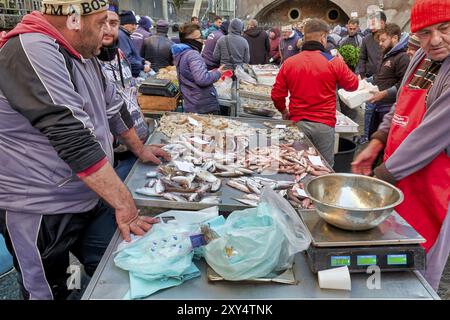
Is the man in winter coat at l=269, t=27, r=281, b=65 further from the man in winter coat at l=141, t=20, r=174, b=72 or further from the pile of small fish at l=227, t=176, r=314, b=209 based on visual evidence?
the pile of small fish at l=227, t=176, r=314, b=209

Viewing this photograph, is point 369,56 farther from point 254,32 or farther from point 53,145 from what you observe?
point 53,145

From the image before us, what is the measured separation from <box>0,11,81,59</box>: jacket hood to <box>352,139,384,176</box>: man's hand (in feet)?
7.17

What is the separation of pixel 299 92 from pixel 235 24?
14.2 feet

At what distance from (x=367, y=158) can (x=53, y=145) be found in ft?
7.37

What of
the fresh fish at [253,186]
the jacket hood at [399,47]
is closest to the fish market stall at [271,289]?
the fresh fish at [253,186]

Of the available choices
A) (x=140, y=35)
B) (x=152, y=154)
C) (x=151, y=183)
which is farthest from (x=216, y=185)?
(x=140, y=35)

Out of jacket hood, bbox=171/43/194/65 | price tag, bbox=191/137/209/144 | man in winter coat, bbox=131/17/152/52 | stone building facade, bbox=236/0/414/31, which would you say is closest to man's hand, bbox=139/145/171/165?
price tag, bbox=191/137/209/144

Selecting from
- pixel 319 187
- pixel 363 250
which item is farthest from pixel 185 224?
pixel 363 250

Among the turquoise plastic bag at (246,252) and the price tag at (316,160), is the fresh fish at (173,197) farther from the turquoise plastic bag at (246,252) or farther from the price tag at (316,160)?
the price tag at (316,160)

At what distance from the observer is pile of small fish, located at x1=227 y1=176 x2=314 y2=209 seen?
2555mm

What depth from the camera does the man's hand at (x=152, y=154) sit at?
3.18m

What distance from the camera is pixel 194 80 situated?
5.60 meters

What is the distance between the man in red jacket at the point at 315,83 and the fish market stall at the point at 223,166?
0.31m
